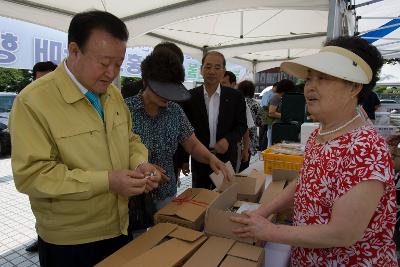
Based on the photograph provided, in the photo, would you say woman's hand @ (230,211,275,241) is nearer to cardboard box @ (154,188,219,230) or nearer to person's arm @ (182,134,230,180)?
cardboard box @ (154,188,219,230)

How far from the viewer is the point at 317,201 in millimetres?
1016

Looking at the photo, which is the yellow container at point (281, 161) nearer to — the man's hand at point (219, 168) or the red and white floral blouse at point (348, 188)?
the man's hand at point (219, 168)

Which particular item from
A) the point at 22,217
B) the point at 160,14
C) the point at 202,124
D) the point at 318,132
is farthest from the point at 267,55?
the point at 318,132

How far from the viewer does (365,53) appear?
0.98 meters

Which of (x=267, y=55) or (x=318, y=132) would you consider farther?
(x=267, y=55)

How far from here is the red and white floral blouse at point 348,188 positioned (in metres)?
0.89

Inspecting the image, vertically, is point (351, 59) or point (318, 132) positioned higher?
point (351, 59)

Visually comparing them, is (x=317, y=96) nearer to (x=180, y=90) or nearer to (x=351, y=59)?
(x=351, y=59)

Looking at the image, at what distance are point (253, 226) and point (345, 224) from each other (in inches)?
11.7

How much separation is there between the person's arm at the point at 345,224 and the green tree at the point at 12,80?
17422 millimetres

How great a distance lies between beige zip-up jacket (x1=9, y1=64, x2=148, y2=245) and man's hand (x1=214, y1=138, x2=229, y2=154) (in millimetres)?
1298

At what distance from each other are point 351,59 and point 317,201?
18.6 inches

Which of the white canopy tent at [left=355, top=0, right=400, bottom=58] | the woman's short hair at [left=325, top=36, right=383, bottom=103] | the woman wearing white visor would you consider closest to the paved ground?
the woman wearing white visor

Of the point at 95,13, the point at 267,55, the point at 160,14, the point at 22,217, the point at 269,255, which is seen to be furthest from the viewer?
the point at 267,55
